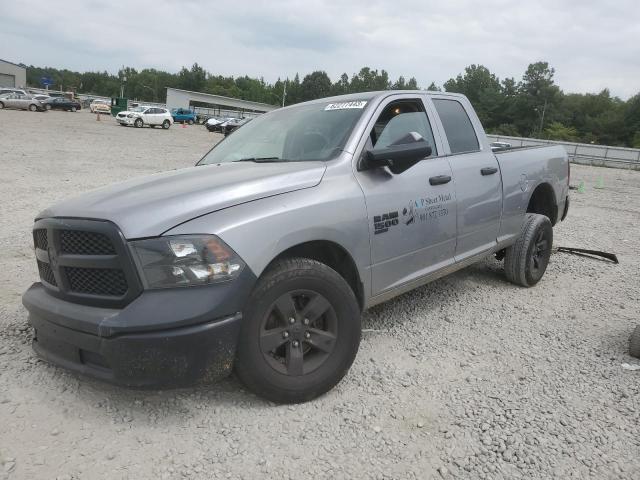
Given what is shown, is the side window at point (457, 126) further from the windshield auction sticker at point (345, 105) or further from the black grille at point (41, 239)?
the black grille at point (41, 239)

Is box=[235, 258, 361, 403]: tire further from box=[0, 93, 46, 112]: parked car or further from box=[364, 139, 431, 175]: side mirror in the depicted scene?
box=[0, 93, 46, 112]: parked car

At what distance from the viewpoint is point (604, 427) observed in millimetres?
2672

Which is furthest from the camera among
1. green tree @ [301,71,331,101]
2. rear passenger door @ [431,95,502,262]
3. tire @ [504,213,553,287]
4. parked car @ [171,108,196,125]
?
green tree @ [301,71,331,101]

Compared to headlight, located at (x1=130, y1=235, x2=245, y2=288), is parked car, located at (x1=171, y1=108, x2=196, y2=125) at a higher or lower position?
higher

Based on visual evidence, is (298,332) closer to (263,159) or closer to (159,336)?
(159,336)

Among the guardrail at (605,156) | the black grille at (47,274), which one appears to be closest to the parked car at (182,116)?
the guardrail at (605,156)

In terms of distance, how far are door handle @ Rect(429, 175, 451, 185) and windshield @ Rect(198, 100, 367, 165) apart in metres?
0.73

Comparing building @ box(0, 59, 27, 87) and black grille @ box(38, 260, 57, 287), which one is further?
building @ box(0, 59, 27, 87)

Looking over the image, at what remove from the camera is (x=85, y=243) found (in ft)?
8.09

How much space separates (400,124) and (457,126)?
0.86 metres

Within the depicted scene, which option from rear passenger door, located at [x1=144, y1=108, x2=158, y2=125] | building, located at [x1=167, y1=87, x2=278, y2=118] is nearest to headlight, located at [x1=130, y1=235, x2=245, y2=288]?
rear passenger door, located at [x1=144, y1=108, x2=158, y2=125]

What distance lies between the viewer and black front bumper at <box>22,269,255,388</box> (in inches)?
89.5

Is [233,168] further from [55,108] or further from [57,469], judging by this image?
[55,108]

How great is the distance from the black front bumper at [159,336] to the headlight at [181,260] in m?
→ 0.05
